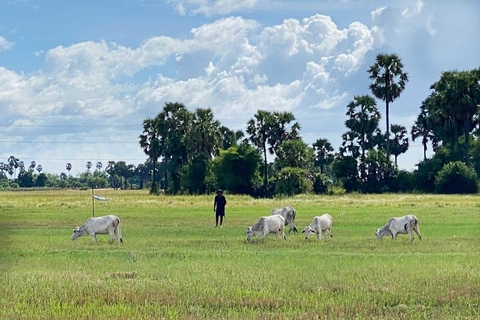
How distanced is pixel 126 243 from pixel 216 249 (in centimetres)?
403

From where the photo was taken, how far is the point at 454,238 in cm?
2405

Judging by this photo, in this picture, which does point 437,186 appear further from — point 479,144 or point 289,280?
point 289,280

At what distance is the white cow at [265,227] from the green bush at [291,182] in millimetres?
59182

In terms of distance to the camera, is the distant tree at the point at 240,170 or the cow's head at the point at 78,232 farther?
the distant tree at the point at 240,170

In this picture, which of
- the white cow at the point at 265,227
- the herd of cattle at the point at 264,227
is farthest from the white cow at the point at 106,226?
the white cow at the point at 265,227

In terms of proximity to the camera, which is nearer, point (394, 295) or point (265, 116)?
point (394, 295)

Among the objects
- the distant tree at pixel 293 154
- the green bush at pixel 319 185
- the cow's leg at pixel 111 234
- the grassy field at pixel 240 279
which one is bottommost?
the grassy field at pixel 240 279

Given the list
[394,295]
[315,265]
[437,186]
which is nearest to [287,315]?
[394,295]

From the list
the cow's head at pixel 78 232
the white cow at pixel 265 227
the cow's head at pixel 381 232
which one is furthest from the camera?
the cow's head at pixel 78 232

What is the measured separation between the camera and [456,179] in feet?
260

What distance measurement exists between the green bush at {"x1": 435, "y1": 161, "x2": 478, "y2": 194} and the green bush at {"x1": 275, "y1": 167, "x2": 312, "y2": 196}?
16765 millimetres

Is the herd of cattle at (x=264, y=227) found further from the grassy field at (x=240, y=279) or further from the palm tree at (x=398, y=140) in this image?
the palm tree at (x=398, y=140)

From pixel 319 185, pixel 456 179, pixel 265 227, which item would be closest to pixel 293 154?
pixel 319 185

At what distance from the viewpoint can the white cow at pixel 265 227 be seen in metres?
23.2
